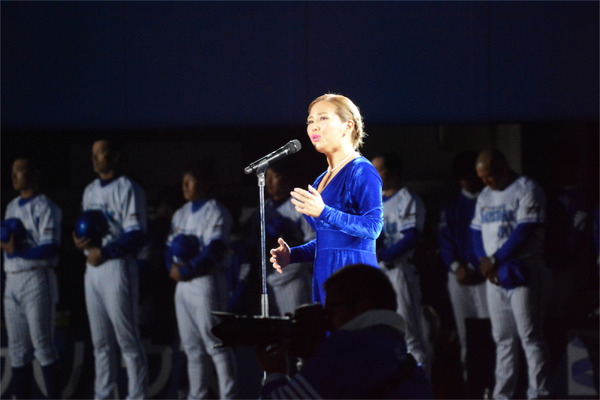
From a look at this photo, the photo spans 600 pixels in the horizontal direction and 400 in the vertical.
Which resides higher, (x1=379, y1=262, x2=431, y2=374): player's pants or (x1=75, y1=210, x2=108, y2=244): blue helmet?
(x1=75, y1=210, x2=108, y2=244): blue helmet

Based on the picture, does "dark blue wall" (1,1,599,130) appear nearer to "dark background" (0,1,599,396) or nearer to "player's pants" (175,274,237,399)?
"dark background" (0,1,599,396)

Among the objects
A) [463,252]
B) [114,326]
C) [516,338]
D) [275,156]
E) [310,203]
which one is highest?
[275,156]

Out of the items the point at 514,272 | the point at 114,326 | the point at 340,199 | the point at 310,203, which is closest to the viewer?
the point at 310,203

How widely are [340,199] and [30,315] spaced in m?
3.45

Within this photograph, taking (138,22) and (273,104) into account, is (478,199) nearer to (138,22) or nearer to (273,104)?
(273,104)

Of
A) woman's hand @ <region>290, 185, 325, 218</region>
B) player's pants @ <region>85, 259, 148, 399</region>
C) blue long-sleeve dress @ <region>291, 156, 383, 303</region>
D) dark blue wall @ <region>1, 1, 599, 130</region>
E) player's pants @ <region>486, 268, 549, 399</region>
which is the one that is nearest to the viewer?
woman's hand @ <region>290, 185, 325, 218</region>

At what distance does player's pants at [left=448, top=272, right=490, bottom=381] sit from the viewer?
5.66 metres

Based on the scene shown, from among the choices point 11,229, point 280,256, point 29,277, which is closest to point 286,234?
point 29,277

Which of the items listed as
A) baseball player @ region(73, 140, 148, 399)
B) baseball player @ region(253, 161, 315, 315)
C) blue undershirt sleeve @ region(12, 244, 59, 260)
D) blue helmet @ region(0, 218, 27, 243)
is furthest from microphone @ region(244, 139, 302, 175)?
blue helmet @ region(0, 218, 27, 243)

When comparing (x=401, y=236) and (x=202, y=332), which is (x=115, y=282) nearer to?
(x=202, y=332)

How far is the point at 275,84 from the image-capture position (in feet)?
19.1

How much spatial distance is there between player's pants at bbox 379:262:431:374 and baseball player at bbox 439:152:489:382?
0.80ft

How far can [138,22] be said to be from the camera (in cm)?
584

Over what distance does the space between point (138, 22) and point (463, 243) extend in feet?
9.12
